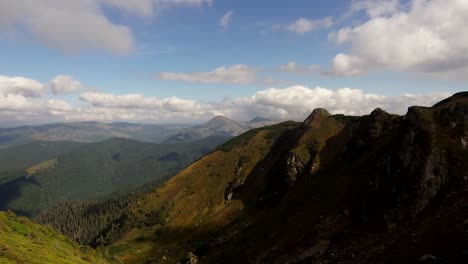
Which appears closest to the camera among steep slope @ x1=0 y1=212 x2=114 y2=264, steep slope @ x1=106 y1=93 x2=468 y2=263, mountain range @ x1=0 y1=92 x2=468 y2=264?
mountain range @ x1=0 y1=92 x2=468 y2=264

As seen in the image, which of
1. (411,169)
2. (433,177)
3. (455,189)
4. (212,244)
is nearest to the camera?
(455,189)

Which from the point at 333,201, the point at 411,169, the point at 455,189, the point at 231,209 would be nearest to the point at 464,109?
the point at 411,169

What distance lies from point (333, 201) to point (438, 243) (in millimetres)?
49358

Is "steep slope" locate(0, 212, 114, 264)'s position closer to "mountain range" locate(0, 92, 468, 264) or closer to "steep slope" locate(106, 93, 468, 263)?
"mountain range" locate(0, 92, 468, 264)

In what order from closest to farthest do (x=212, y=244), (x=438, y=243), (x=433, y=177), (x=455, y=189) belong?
(x=438, y=243), (x=455, y=189), (x=433, y=177), (x=212, y=244)

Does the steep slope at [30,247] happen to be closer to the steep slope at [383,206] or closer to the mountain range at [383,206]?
the mountain range at [383,206]

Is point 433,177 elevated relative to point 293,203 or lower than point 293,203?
elevated

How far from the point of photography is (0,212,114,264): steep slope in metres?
66.1

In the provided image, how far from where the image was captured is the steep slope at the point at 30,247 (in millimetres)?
66062

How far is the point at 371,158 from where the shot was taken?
294ft

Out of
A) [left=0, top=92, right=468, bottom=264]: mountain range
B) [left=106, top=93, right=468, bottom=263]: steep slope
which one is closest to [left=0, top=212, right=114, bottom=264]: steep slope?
[left=0, top=92, right=468, bottom=264]: mountain range

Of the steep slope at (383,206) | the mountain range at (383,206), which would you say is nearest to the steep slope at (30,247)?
the mountain range at (383,206)

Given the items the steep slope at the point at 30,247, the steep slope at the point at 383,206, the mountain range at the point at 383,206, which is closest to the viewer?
the mountain range at the point at 383,206

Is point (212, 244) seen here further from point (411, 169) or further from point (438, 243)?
point (438, 243)
